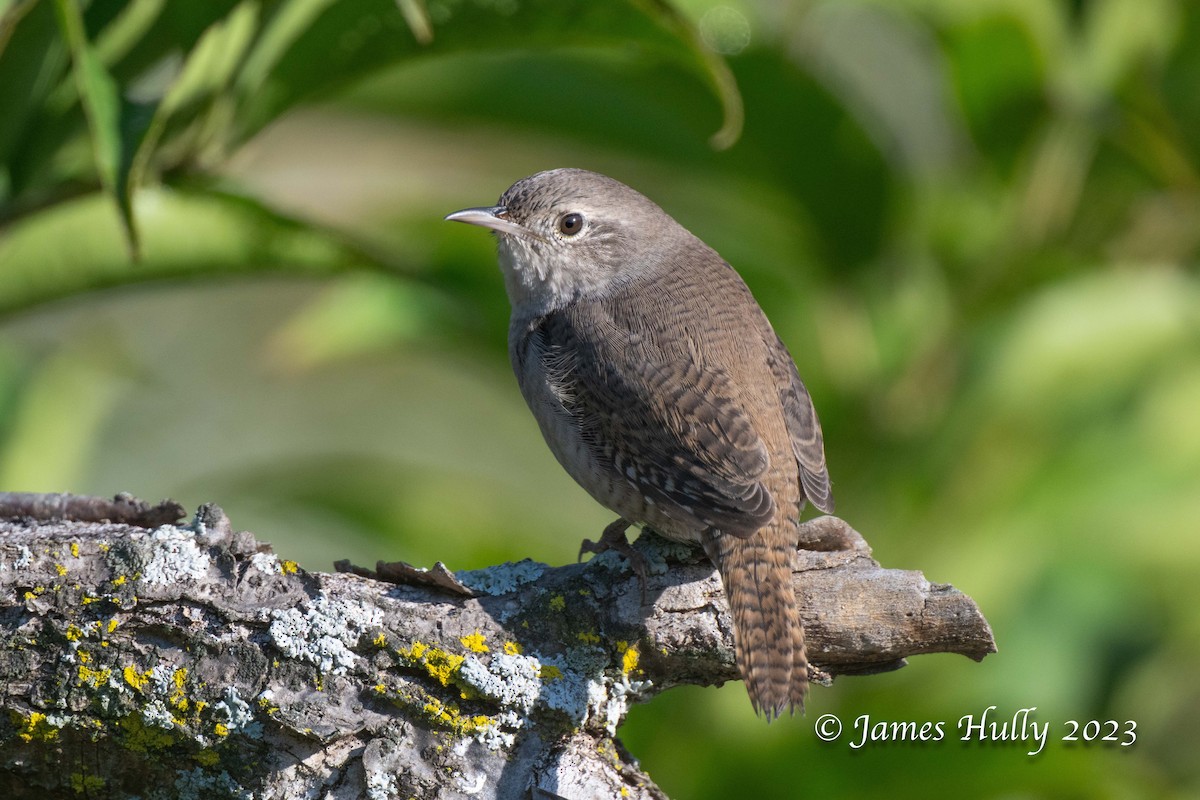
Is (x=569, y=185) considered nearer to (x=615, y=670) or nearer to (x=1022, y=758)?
(x=615, y=670)

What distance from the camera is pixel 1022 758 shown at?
135 inches

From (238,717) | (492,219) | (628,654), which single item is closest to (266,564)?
(238,717)

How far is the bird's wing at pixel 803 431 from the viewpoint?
124 inches

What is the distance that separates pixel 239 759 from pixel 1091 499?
9.61 ft

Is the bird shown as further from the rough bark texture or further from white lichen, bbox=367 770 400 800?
white lichen, bbox=367 770 400 800

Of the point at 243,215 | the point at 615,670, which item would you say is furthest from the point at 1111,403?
the point at 243,215

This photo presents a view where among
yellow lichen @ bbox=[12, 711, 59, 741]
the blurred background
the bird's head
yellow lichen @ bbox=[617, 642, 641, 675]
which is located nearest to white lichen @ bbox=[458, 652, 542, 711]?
yellow lichen @ bbox=[617, 642, 641, 675]

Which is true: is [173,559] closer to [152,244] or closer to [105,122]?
[105,122]

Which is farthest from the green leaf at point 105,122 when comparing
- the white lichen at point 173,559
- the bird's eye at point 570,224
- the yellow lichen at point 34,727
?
the bird's eye at point 570,224

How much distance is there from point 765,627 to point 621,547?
35cm

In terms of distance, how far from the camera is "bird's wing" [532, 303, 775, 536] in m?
2.88

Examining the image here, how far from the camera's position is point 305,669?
7.42 ft

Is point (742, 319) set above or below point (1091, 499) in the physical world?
below

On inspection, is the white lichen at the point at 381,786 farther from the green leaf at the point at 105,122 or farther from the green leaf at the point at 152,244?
the green leaf at the point at 152,244
